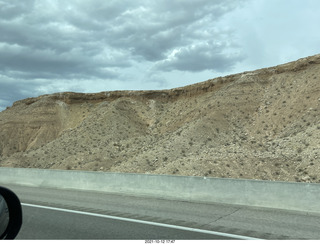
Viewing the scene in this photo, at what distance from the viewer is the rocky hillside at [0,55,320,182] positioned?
21281mm

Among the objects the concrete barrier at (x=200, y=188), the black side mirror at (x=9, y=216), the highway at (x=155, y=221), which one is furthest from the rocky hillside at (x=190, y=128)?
the black side mirror at (x=9, y=216)

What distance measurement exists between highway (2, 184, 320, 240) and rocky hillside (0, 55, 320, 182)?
30.4 ft

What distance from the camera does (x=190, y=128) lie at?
99.7 feet

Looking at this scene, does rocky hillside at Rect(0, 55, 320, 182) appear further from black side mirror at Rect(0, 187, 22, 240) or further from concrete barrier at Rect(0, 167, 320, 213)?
black side mirror at Rect(0, 187, 22, 240)

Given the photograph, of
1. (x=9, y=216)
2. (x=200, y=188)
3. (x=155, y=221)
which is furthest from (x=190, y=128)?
(x=9, y=216)

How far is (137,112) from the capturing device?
151ft

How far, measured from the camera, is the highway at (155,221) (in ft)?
24.0

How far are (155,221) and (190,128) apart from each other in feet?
72.1

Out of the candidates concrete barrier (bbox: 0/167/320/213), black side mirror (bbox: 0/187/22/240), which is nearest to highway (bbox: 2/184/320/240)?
concrete barrier (bbox: 0/167/320/213)

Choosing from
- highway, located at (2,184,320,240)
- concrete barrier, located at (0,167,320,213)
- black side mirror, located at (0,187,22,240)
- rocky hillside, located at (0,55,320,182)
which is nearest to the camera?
black side mirror, located at (0,187,22,240)

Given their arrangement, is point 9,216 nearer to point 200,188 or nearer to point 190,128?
→ point 200,188

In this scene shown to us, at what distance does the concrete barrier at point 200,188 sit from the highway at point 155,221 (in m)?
0.25

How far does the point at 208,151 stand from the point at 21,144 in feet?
108

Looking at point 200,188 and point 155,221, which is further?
point 200,188
